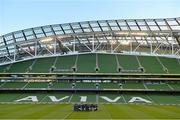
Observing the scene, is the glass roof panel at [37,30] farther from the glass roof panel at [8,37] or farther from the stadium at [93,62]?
the glass roof panel at [8,37]

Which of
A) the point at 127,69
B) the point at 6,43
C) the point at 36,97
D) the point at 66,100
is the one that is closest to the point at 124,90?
the point at 127,69

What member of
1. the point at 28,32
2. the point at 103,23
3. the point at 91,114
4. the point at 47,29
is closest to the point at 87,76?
the point at 103,23

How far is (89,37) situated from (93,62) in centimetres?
619

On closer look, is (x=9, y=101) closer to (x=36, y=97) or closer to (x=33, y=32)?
(x=36, y=97)

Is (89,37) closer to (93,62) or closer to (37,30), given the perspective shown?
(93,62)

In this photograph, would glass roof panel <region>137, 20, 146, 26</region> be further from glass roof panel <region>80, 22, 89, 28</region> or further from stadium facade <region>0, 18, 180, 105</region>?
glass roof panel <region>80, 22, 89, 28</region>

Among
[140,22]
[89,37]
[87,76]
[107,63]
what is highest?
[140,22]

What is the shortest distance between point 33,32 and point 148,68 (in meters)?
27.4

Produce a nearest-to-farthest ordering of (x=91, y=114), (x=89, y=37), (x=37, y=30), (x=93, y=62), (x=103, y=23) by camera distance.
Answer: (x=91, y=114), (x=103, y=23), (x=93, y=62), (x=37, y=30), (x=89, y=37)

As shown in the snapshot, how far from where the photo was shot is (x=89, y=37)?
2911 inches

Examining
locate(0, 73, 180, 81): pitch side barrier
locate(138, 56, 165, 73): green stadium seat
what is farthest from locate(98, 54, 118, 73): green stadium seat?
locate(138, 56, 165, 73): green stadium seat

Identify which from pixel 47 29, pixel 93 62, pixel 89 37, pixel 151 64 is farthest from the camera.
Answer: pixel 89 37

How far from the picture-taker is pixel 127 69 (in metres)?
69.2

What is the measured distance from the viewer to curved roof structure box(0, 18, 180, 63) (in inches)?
2773
